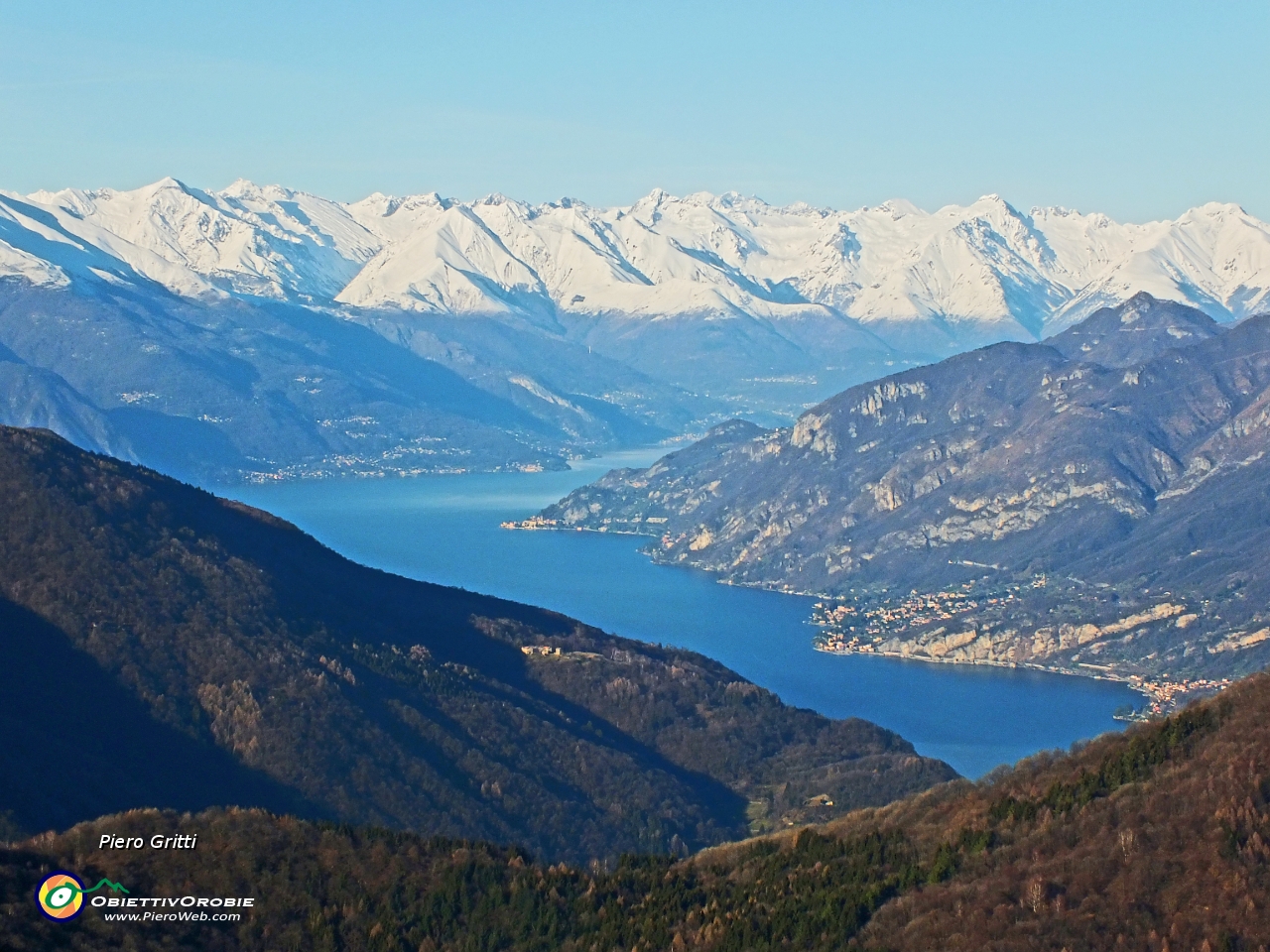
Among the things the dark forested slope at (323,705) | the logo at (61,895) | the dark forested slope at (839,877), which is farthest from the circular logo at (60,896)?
the dark forested slope at (323,705)

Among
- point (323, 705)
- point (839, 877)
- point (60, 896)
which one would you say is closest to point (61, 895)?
point (60, 896)

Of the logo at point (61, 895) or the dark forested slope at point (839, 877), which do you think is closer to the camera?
the dark forested slope at point (839, 877)

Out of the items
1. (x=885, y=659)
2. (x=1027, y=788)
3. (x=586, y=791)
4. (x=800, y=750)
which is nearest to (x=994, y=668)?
(x=885, y=659)

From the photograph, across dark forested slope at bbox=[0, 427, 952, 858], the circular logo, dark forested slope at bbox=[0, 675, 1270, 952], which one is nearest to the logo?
the circular logo

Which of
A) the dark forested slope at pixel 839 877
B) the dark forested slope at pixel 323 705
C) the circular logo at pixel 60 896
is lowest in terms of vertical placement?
the circular logo at pixel 60 896

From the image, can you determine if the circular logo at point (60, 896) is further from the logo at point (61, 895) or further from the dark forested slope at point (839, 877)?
the dark forested slope at point (839, 877)

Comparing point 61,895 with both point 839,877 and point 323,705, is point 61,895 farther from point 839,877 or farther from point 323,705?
point 323,705
